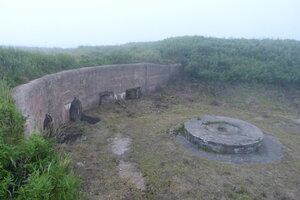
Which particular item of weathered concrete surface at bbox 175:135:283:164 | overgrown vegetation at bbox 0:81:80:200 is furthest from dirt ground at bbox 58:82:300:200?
overgrown vegetation at bbox 0:81:80:200

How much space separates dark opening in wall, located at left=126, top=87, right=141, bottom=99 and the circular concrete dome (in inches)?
169

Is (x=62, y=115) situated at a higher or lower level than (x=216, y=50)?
lower

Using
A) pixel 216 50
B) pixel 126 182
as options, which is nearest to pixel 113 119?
pixel 126 182

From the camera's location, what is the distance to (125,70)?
11844 millimetres

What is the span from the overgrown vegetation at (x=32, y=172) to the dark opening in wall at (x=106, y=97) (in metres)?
7.33

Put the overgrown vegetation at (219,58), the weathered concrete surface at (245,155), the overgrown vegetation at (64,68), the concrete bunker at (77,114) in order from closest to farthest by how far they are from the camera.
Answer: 1. the overgrown vegetation at (64,68)
2. the weathered concrete surface at (245,155)
3. the concrete bunker at (77,114)
4. the overgrown vegetation at (219,58)

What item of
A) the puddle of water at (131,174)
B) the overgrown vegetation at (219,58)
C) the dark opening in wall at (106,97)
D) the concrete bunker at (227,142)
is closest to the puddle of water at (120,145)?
the puddle of water at (131,174)

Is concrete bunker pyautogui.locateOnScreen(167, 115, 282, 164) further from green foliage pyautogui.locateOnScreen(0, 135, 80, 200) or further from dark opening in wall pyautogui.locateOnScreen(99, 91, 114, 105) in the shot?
green foliage pyautogui.locateOnScreen(0, 135, 80, 200)

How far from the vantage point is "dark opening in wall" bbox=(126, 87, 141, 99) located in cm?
1241

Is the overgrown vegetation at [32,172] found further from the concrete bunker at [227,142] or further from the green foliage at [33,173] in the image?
the concrete bunker at [227,142]

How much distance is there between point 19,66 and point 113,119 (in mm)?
3686

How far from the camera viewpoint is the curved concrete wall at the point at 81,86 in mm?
6395

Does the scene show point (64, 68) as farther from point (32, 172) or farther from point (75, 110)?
point (32, 172)

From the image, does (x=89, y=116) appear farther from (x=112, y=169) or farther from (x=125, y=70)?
(x=112, y=169)
